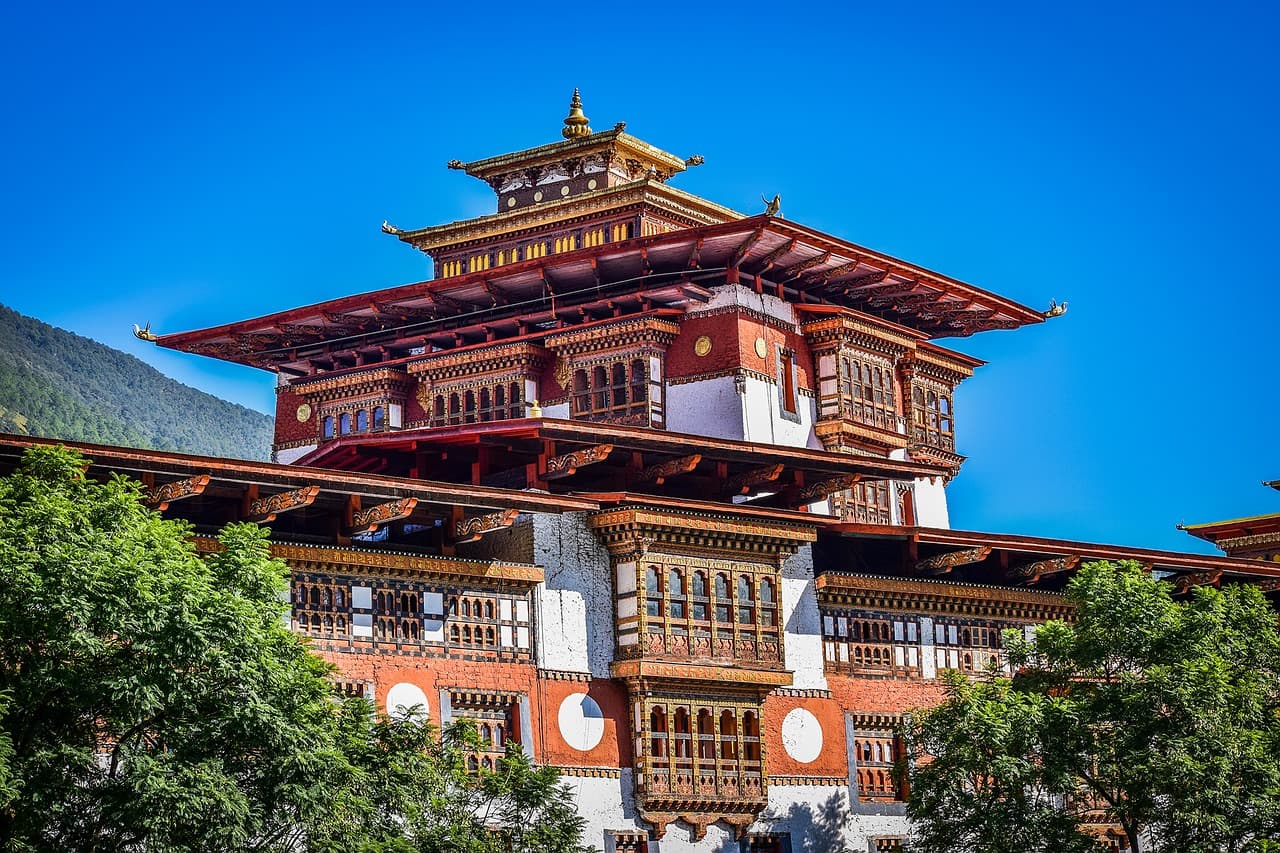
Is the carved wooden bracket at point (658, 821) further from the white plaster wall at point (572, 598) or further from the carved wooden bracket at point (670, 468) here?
the carved wooden bracket at point (670, 468)

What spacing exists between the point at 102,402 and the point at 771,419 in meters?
64.3

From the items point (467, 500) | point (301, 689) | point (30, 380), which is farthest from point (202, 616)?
point (30, 380)

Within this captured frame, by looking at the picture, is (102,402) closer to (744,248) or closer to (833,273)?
(833,273)

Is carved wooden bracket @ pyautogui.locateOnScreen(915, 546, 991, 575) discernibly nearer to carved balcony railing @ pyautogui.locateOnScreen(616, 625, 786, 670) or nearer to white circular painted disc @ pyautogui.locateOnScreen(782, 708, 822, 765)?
white circular painted disc @ pyautogui.locateOnScreen(782, 708, 822, 765)

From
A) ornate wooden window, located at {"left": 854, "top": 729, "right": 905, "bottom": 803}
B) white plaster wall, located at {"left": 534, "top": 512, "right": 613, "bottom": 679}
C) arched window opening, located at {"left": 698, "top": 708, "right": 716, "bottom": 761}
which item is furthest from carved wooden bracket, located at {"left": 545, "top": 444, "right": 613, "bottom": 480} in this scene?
ornate wooden window, located at {"left": 854, "top": 729, "right": 905, "bottom": 803}

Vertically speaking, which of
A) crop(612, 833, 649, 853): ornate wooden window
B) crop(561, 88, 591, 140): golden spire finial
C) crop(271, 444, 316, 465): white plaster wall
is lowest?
crop(612, 833, 649, 853): ornate wooden window

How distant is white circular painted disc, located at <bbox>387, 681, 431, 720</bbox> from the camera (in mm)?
33188

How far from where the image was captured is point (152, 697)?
25391mm

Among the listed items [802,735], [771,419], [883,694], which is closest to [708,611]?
[802,735]

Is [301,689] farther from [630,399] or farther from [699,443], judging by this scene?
[630,399]

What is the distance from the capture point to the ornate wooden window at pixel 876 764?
4038 centimetres

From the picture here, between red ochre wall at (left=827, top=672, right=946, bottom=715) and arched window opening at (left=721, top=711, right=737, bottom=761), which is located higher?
red ochre wall at (left=827, top=672, right=946, bottom=715)

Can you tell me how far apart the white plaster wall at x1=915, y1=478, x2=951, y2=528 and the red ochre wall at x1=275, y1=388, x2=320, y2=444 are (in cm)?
1641

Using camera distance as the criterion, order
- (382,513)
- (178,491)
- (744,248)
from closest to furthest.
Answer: (178,491) < (382,513) < (744,248)
